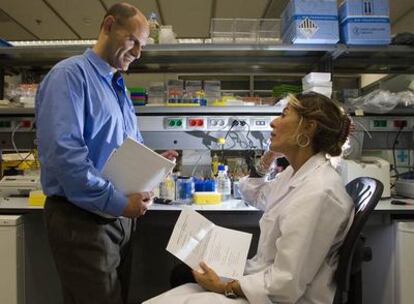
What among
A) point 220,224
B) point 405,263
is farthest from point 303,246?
point 405,263

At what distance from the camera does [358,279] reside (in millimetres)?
1188

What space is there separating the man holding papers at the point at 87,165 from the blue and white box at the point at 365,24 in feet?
4.53

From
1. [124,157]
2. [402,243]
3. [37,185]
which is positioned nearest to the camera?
[124,157]

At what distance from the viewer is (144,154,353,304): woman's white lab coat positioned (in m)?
0.96

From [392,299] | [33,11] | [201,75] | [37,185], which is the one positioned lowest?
[392,299]

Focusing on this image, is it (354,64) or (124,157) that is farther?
(354,64)

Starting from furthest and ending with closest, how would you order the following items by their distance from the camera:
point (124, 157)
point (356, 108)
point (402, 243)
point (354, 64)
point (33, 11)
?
point (33, 11) < point (354, 64) < point (356, 108) < point (402, 243) < point (124, 157)

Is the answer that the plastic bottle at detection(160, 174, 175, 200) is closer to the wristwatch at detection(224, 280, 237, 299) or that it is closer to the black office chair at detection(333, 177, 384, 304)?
the wristwatch at detection(224, 280, 237, 299)

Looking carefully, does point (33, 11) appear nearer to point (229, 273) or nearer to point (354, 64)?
point (354, 64)

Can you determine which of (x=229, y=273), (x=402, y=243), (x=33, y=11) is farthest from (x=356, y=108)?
(x=33, y=11)

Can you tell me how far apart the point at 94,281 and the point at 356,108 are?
191 cm

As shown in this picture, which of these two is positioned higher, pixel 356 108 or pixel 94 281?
pixel 356 108

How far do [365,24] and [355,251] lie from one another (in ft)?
5.01

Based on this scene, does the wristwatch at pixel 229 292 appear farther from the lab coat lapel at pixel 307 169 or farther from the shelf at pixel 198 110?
the shelf at pixel 198 110
